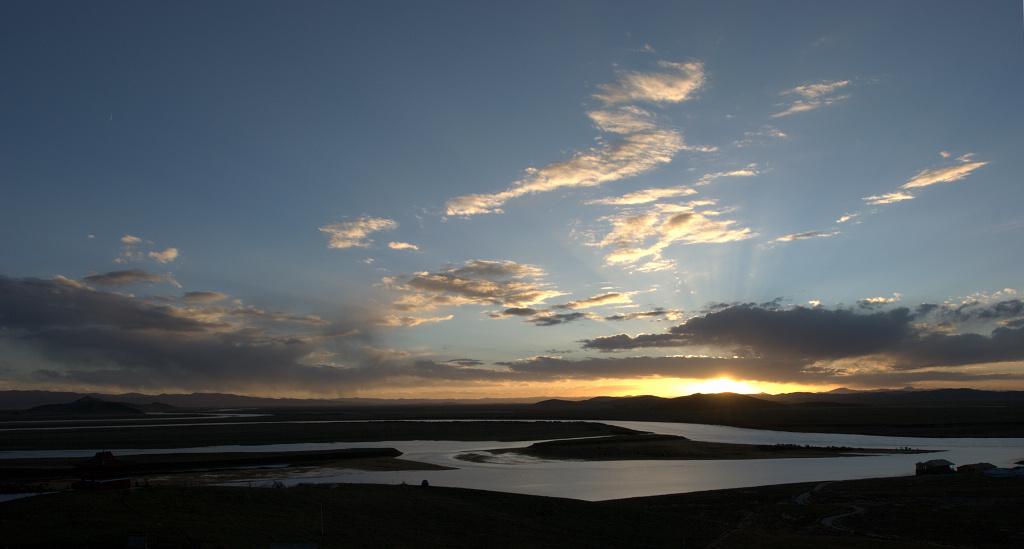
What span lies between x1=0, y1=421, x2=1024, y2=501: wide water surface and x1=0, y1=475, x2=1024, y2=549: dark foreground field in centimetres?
741

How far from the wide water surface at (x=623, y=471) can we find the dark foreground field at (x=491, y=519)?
741 cm

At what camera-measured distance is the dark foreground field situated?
23734 mm

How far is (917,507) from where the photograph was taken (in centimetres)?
3431

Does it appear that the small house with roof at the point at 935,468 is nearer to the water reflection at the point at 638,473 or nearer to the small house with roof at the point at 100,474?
the water reflection at the point at 638,473

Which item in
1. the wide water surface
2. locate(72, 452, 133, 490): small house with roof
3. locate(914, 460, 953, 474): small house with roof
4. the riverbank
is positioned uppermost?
locate(72, 452, 133, 490): small house with roof

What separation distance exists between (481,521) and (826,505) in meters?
21.3

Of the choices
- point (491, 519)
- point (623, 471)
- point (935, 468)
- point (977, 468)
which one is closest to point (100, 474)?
point (491, 519)

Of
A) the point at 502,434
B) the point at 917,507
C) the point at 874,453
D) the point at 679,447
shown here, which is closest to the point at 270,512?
the point at 917,507

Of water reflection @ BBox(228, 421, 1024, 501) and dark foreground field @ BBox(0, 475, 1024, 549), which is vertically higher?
dark foreground field @ BBox(0, 475, 1024, 549)

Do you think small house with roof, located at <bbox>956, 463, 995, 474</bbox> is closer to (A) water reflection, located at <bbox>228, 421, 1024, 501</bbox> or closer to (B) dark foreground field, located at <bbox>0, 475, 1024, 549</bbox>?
(A) water reflection, located at <bbox>228, 421, 1024, 501</bbox>

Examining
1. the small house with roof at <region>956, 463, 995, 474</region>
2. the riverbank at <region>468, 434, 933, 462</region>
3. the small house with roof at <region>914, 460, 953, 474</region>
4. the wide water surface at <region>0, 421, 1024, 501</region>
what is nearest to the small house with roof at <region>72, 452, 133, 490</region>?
the wide water surface at <region>0, 421, 1024, 501</region>

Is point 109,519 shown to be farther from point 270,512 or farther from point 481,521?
point 481,521

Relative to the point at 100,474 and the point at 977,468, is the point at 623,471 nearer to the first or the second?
the point at 977,468

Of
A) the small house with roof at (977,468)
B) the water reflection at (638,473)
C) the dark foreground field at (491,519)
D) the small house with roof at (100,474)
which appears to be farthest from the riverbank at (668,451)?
the small house with roof at (100,474)
